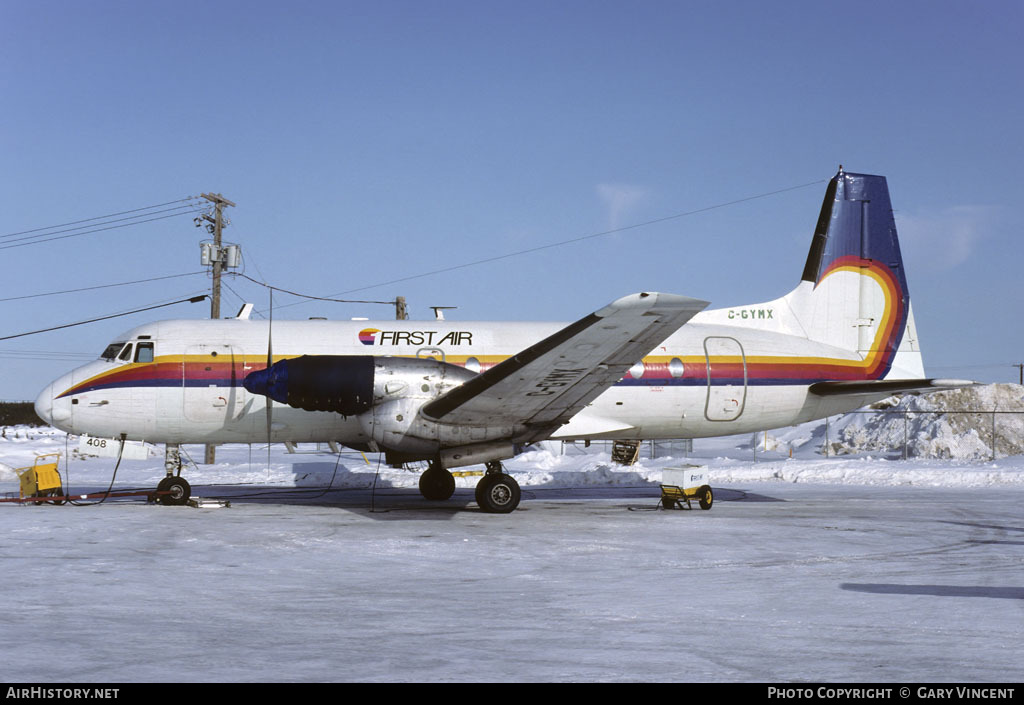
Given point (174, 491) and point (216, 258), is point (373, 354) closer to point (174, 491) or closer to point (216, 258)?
point (174, 491)

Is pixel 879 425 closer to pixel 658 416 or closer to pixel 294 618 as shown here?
pixel 658 416

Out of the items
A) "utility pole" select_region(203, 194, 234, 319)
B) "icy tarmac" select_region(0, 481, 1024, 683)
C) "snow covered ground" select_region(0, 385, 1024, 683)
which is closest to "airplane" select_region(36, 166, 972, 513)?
"snow covered ground" select_region(0, 385, 1024, 683)

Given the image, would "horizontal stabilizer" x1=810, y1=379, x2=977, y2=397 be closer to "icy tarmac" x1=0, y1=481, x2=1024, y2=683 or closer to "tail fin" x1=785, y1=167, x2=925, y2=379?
"tail fin" x1=785, y1=167, x2=925, y2=379

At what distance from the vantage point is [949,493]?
2138cm

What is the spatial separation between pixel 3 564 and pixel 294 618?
474 centimetres

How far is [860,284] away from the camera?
20.0 m

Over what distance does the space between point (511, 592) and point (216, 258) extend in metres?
24.9

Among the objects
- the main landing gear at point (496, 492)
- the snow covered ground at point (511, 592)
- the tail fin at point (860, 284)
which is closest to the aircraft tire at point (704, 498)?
the snow covered ground at point (511, 592)

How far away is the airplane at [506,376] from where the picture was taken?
1478cm

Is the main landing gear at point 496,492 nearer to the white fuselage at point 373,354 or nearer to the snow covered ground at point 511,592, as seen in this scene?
the snow covered ground at point 511,592

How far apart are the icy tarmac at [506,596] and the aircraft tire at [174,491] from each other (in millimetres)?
1542

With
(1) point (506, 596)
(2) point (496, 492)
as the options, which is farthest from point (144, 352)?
(1) point (506, 596)

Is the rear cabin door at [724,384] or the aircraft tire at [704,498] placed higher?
the rear cabin door at [724,384]

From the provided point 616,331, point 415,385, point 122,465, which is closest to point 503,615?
point 616,331
